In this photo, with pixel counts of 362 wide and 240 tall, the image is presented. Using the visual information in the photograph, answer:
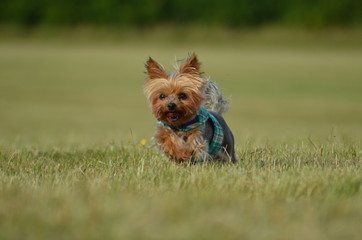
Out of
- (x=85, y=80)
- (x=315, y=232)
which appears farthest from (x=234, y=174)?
(x=85, y=80)

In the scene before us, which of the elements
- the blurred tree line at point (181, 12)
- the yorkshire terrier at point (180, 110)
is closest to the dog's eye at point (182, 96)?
the yorkshire terrier at point (180, 110)

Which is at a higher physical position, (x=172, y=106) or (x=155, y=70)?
(x=155, y=70)

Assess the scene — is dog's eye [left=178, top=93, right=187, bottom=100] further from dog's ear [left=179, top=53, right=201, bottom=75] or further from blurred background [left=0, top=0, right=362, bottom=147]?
blurred background [left=0, top=0, right=362, bottom=147]

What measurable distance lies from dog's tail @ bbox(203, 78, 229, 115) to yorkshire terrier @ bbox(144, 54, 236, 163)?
65 cm

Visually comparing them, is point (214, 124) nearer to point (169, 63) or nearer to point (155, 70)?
point (155, 70)

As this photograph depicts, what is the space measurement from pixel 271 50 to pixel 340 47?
5.98 m

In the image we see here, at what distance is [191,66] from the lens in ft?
Result: 20.8

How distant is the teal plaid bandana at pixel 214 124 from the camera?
6.32 metres

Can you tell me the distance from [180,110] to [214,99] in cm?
114

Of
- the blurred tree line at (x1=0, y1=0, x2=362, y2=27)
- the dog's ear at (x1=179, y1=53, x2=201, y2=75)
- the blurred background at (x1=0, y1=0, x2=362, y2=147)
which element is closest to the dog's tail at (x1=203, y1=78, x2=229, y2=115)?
the blurred background at (x1=0, y1=0, x2=362, y2=147)

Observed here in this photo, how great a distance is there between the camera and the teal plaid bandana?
632 centimetres

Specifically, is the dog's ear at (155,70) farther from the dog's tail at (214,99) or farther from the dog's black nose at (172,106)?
the dog's tail at (214,99)

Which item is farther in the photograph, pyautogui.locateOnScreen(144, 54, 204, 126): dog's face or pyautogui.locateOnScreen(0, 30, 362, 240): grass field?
pyautogui.locateOnScreen(144, 54, 204, 126): dog's face

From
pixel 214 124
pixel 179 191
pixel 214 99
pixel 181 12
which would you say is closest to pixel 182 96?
pixel 214 124
